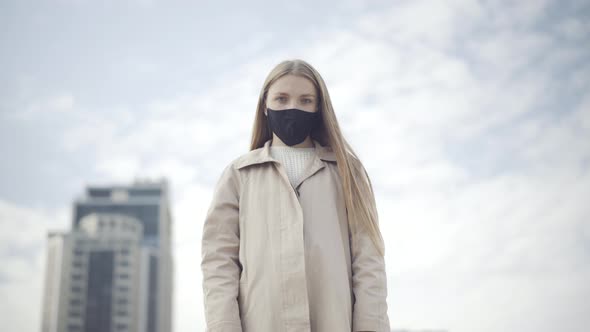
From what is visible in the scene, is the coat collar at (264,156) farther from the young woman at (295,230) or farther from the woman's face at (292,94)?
the woman's face at (292,94)

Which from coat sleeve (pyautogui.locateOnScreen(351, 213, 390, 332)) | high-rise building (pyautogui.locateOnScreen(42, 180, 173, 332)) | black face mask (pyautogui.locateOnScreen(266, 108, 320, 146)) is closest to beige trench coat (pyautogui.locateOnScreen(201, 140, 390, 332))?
coat sleeve (pyautogui.locateOnScreen(351, 213, 390, 332))

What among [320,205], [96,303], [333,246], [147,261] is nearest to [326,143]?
[320,205]

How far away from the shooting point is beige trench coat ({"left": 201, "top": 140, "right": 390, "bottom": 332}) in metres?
2.88

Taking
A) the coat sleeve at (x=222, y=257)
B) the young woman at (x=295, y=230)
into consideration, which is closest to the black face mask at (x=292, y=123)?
the young woman at (x=295, y=230)

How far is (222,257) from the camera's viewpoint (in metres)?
3.07

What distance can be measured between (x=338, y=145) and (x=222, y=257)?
856mm

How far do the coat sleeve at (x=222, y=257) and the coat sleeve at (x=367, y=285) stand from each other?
58 cm

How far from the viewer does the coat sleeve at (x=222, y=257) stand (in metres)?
2.91

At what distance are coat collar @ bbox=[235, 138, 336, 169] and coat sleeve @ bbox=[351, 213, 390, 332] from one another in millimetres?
437

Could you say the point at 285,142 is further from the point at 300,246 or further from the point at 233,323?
the point at 233,323

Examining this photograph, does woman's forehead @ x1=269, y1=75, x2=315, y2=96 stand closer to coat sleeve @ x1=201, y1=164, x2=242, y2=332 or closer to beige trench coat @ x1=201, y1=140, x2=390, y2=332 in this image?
beige trench coat @ x1=201, y1=140, x2=390, y2=332

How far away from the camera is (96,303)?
91000 millimetres

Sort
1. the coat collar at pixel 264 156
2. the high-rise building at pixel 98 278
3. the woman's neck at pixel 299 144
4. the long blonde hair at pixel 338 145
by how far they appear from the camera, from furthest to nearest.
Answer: the high-rise building at pixel 98 278 < the woman's neck at pixel 299 144 < the coat collar at pixel 264 156 < the long blonde hair at pixel 338 145

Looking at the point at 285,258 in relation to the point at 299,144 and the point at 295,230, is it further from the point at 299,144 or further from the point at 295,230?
the point at 299,144
